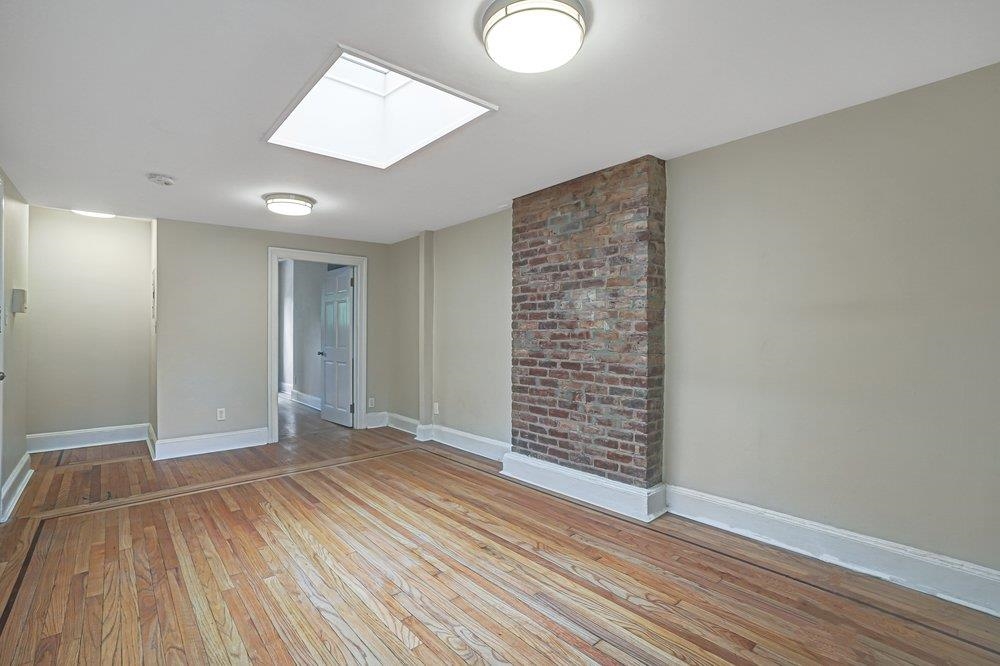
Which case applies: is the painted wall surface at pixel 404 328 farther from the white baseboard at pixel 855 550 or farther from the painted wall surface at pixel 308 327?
the white baseboard at pixel 855 550

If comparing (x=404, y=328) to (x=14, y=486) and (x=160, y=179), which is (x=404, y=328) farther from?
(x=14, y=486)

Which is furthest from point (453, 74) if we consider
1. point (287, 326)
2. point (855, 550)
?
point (287, 326)

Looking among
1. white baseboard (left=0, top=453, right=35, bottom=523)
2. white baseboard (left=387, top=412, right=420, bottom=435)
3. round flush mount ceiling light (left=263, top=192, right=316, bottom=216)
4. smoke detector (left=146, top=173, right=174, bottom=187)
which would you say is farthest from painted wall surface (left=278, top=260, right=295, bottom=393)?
smoke detector (left=146, top=173, right=174, bottom=187)

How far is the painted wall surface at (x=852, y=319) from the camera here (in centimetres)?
212

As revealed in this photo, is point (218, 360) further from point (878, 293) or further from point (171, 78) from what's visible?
point (878, 293)

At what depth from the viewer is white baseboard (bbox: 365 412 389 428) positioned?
597 centimetres

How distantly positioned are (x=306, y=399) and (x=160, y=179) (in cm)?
505

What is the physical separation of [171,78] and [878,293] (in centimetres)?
357

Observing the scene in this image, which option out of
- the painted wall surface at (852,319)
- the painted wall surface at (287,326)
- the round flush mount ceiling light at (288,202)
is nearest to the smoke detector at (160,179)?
the round flush mount ceiling light at (288,202)

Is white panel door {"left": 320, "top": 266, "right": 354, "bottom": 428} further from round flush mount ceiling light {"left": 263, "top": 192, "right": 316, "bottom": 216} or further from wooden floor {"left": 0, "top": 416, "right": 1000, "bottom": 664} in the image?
wooden floor {"left": 0, "top": 416, "right": 1000, "bottom": 664}

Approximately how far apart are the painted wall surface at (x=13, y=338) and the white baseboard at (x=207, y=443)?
1000 mm

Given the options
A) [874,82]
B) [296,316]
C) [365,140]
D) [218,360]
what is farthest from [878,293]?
[296,316]

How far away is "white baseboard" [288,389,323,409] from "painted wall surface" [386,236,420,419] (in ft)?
6.29

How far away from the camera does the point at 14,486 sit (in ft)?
11.5
